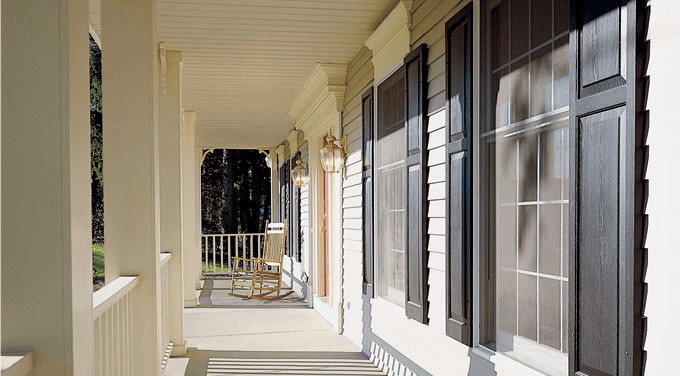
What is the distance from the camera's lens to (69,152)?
1.71 meters

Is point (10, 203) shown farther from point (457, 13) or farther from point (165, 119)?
point (165, 119)

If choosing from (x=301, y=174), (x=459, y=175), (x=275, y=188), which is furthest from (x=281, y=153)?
(x=459, y=175)

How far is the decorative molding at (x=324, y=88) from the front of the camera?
653 cm

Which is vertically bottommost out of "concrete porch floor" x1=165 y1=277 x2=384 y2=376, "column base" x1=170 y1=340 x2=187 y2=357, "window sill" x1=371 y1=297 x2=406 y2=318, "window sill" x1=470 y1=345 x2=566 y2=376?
"concrete porch floor" x1=165 y1=277 x2=384 y2=376

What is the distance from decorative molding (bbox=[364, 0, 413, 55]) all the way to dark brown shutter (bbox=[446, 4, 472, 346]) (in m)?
0.86

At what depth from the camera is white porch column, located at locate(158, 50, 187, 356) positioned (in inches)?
209

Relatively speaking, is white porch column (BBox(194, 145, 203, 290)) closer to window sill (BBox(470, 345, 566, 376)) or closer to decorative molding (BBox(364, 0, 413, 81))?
decorative molding (BBox(364, 0, 413, 81))

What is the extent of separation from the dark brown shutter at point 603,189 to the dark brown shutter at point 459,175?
3.24 feet

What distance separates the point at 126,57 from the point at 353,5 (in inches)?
69.5

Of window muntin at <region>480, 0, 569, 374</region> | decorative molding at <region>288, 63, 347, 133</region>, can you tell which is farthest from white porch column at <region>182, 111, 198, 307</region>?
window muntin at <region>480, 0, 569, 374</region>

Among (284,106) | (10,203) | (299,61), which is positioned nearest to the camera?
(10,203)

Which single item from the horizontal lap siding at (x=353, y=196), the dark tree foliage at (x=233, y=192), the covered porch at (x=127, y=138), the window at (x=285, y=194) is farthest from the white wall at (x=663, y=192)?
the dark tree foliage at (x=233, y=192)

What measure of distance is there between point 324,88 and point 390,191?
2262mm

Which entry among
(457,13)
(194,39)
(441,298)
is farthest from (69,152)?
(194,39)
